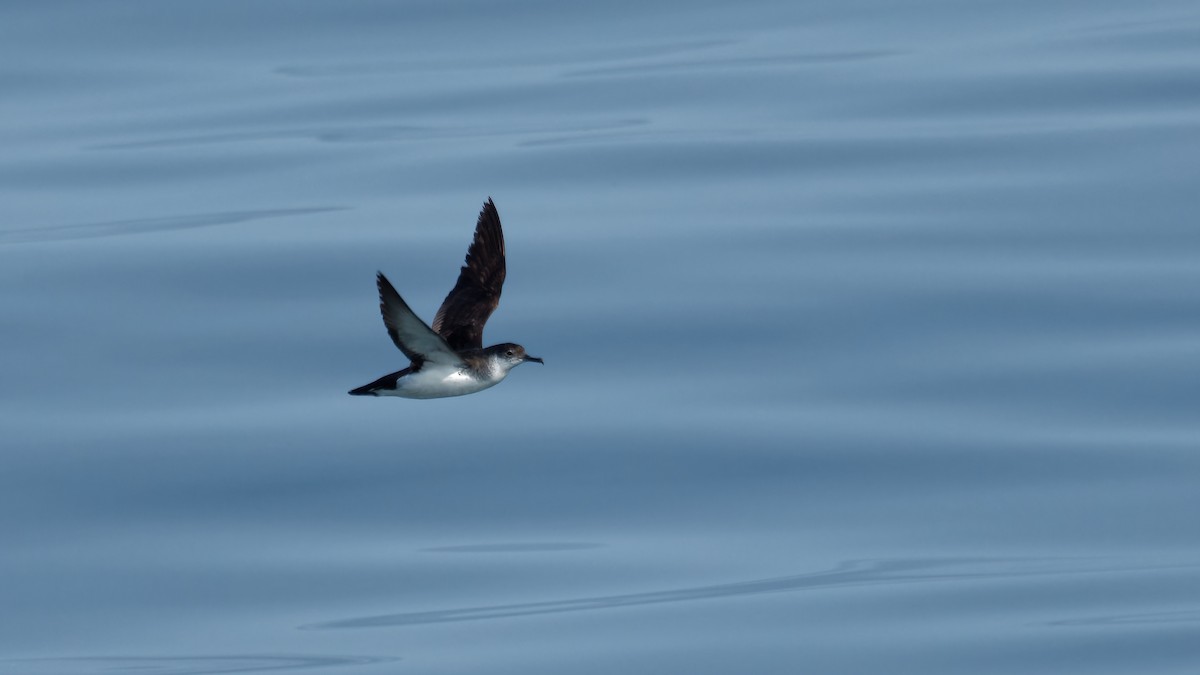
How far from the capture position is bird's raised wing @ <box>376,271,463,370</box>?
372 inches

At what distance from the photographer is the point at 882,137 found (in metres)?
19.1

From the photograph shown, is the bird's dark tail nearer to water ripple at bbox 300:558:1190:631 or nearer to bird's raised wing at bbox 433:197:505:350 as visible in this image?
bird's raised wing at bbox 433:197:505:350

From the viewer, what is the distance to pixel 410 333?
1002 cm

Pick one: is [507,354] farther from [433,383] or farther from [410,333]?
[410,333]

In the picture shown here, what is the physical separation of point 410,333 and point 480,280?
2.08 m

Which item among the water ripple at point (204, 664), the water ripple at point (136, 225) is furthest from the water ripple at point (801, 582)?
the water ripple at point (136, 225)

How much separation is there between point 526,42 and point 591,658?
12252mm

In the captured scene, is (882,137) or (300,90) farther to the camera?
(300,90)

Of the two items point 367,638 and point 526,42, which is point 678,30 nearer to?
point 526,42

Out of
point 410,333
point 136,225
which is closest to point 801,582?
Result: point 410,333

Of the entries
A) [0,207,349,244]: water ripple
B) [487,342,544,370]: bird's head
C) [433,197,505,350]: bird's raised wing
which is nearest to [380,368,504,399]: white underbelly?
[487,342,544,370]: bird's head

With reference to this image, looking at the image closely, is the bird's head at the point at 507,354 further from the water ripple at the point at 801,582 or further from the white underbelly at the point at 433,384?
the water ripple at the point at 801,582

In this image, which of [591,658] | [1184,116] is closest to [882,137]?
[1184,116]

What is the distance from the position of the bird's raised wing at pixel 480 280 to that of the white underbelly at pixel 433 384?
3.68 ft
